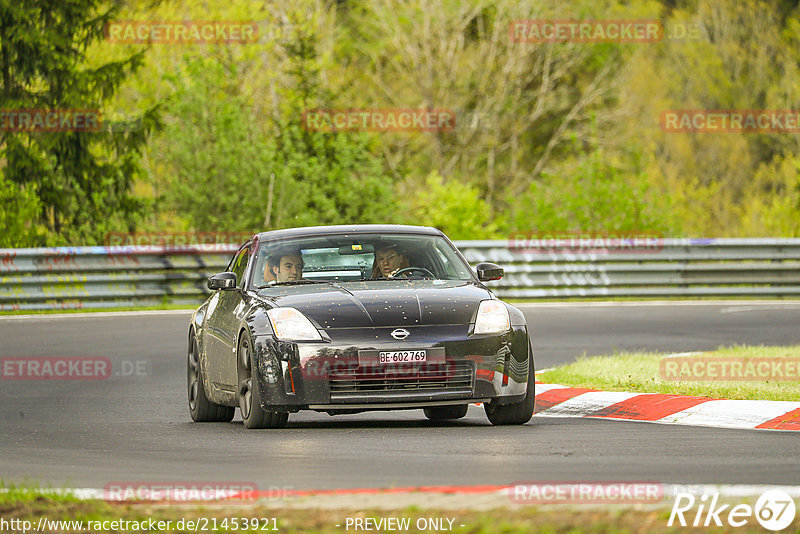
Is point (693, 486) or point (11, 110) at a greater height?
point (11, 110)

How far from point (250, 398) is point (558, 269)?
53.2ft

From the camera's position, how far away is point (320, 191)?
33781mm

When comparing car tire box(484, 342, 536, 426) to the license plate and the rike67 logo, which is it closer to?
the license plate

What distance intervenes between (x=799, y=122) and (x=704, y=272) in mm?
28829

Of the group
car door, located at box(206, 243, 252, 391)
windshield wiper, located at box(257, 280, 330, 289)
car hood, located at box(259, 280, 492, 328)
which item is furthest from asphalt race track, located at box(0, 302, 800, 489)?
windshield wiper, located at box(257, 280, 330, 289)

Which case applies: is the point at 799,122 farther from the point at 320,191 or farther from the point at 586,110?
the point at 320,191

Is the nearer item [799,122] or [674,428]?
[674,428]

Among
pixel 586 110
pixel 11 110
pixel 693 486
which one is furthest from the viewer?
pixel 586 110

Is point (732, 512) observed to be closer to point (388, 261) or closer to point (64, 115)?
point (388, 261)

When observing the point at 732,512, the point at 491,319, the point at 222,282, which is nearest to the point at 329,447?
the point at 491,319

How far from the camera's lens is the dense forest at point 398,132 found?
103ft

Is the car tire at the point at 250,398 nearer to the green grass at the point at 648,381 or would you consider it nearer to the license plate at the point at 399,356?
the license plate at the point at 399,356

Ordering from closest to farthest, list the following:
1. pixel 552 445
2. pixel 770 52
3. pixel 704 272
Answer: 1. pixel 552 445
2. pixel 704 272
3. pixel 770 52

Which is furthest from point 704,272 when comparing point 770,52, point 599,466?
point 770,52
